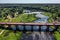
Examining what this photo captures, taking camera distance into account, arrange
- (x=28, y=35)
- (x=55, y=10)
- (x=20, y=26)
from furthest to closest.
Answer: (x=55, y=10) → (x=20, y=26) → (x=28, y=35)

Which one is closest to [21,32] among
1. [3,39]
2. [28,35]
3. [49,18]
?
[28,35]

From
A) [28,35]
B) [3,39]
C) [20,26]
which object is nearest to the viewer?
[3,39]

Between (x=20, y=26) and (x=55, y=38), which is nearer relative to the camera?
(x=55, y=38)

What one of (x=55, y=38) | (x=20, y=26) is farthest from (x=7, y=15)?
(x=55, y=38)

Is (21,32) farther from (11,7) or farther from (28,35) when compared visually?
(11,7)

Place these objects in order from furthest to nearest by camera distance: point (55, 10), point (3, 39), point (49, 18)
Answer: point (55, 10) < point (49, 18) < point (3, 39)

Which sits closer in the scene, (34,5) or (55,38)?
(55,38)

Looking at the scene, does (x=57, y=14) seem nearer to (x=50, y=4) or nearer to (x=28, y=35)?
(x=50, y=4)

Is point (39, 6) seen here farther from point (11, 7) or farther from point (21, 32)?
point (21, 32)

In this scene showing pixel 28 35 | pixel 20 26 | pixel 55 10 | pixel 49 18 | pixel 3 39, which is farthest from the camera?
pixel 55 10
